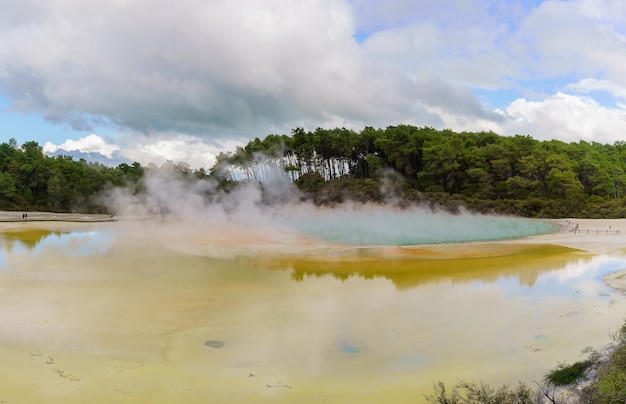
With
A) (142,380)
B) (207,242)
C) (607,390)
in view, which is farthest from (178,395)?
(207,242)

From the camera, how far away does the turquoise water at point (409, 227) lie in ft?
76.5

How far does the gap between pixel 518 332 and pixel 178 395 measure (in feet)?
19.7

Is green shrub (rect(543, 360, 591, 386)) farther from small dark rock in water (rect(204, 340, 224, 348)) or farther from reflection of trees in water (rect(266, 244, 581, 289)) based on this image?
reflection of trees in water (rect(266, 244, 581, 289))

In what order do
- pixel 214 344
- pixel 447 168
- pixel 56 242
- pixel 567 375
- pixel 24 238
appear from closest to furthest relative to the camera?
pixel 567 375, pixel 214 344, pixel 56 242, pixel 24 238, pixel 447 168

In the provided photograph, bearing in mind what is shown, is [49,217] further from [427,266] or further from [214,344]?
[214,344]

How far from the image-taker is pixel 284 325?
8438 millimetres

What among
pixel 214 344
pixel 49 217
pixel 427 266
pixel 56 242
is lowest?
pixel 214 344

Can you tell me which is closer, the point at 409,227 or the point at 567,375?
the point at 567,375

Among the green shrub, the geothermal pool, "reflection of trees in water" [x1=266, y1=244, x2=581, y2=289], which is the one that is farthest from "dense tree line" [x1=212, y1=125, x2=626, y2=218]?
the green shrub

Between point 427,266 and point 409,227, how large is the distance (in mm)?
13665

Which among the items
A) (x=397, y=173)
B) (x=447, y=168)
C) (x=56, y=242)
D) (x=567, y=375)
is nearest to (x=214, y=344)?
(x=567, y=375)

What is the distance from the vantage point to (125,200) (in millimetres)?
46344

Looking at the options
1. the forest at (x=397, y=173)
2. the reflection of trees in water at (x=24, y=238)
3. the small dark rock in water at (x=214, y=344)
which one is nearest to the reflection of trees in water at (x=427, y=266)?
the small dark rock in water at (x=214, y=344)

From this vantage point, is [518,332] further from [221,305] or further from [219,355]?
[221,305]
